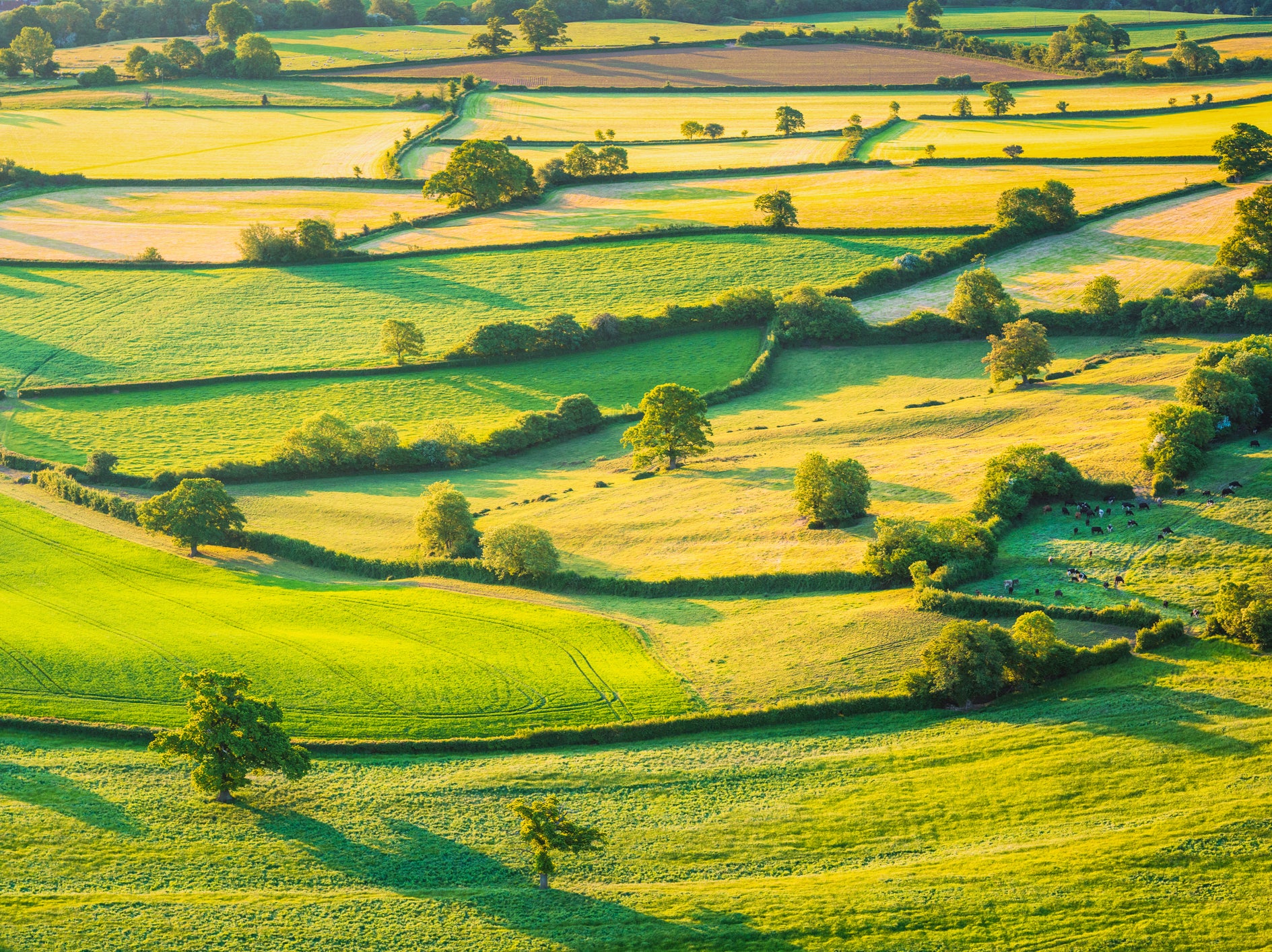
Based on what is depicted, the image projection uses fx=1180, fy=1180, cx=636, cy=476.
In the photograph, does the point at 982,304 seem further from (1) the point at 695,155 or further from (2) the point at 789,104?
(2) the point at 789,104

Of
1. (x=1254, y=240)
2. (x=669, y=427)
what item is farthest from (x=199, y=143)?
(x=1254, y=240)

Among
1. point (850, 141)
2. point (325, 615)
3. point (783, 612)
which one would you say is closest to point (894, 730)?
point (783, 612)

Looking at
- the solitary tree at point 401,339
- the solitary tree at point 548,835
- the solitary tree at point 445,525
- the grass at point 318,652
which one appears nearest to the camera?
the solitary tree at point 548,835

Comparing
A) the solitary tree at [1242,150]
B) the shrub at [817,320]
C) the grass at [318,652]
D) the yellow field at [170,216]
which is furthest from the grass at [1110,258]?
the yellow field at [170,216]

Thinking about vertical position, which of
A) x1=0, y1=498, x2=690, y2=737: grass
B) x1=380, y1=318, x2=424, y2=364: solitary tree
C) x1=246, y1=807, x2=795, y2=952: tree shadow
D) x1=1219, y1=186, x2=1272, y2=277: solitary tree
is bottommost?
x1=246, y1=807, x2=795, y2=952: tree shadow

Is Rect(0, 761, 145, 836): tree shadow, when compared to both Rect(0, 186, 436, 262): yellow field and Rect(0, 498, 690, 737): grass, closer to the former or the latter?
Rect(0, 498, 690, 737): grass

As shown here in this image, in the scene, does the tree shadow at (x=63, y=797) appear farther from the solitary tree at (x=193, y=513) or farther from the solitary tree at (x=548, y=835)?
the solitary tree at (x=193, y=513)

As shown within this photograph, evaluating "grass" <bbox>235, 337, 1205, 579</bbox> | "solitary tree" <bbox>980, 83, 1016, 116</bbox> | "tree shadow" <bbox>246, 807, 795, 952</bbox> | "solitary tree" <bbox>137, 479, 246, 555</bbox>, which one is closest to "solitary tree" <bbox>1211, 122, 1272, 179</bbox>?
"grass" <bbox>235, 337, 1205, 579</bbox>
